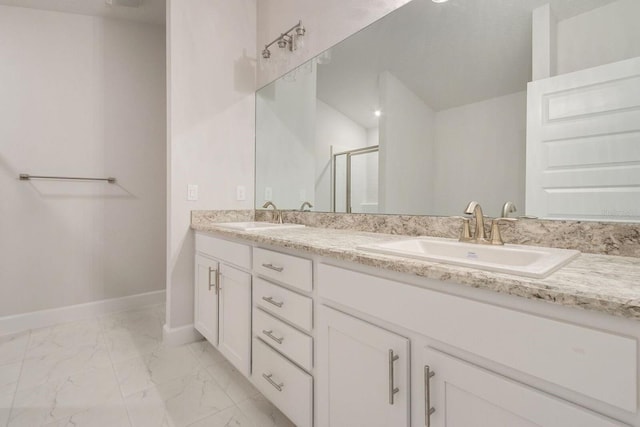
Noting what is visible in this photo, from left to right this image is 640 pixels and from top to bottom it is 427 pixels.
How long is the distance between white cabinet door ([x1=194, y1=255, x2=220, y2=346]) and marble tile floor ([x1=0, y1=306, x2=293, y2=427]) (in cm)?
19

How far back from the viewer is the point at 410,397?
81cm

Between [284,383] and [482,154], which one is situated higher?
[482,154]

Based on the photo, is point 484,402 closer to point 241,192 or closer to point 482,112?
point 482,112

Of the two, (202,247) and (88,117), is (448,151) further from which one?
(88,117)

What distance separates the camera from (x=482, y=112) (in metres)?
1.24

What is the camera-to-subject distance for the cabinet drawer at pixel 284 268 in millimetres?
1147

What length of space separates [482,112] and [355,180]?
695mm

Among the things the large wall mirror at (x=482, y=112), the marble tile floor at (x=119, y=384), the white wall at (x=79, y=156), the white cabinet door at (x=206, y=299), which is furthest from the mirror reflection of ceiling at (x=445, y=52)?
the white wall at (x=79, y=156)

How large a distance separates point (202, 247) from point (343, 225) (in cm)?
92

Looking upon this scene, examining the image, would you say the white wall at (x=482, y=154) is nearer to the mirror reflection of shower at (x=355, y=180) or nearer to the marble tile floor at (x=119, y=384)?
the mirror reflection of shower at (x=355, y=180)

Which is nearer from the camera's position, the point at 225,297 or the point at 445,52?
the point at 445,52

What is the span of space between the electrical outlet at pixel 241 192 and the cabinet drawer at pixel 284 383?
4.01ft

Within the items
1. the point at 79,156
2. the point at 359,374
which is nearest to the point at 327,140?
the point at 359,374

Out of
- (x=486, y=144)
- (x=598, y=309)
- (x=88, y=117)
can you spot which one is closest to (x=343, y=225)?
(x=486, y=144)
